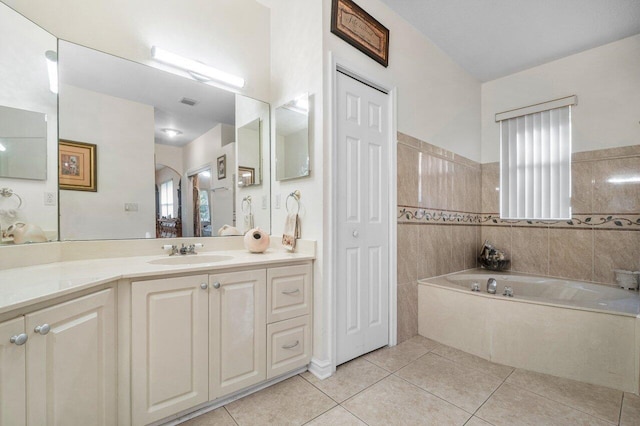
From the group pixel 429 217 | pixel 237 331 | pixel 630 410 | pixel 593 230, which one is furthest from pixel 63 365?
pixel 593 230

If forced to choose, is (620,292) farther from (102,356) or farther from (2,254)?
(2,254)

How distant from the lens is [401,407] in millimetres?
1501

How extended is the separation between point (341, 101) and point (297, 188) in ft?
2.25

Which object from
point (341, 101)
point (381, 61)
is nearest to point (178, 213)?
point (341, 101)

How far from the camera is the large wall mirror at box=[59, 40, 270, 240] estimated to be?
1493mm

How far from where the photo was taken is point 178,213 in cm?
183

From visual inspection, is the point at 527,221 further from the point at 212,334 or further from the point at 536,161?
the point at 212,334

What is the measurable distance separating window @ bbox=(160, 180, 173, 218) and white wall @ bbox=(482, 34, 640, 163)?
3.59 metres

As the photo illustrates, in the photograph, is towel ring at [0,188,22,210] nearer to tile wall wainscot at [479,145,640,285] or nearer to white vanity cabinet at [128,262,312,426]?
white vanity cabinet at [128,262,312,426]

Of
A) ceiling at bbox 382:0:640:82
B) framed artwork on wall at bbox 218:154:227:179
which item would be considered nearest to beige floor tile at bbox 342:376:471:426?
framed artwork on wall at bbox 218:154:227:179

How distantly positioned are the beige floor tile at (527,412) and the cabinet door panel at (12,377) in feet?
6.29

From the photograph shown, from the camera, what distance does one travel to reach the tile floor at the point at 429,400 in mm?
1402

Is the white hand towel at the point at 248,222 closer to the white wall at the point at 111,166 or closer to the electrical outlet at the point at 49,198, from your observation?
the white wall at the point at 111,166

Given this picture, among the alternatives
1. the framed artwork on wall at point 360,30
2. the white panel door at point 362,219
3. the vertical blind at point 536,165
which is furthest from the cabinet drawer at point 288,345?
the vertical blind at point 536,165
